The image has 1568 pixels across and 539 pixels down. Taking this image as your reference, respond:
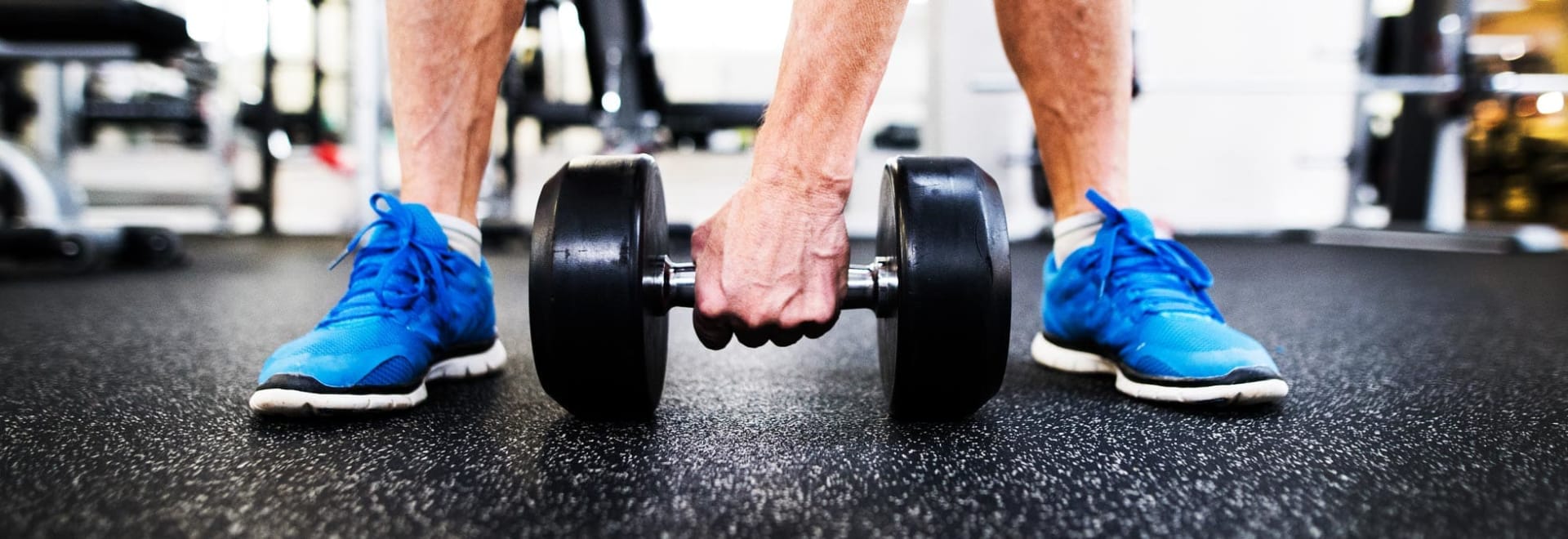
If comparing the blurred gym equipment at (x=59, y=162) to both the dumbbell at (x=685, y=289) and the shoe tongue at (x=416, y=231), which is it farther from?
the dumbbell at (x=685, y=289)

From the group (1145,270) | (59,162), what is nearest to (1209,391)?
(1145,270)

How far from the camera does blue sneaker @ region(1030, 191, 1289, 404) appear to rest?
68cm

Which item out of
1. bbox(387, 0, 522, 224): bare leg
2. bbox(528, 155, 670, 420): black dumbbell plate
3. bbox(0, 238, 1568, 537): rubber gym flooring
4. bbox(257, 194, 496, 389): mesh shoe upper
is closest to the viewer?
bbox(0, 238, 1568, 537): rubber gym flooring

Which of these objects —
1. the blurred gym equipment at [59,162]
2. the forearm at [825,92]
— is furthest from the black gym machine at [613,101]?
the forearm at [825,92]

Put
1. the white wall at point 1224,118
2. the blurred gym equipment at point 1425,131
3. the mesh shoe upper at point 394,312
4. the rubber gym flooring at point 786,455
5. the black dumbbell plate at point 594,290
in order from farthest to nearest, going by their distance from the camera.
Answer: the white wall at point 1224,118 → the blurred gym equipment at point 1425,131 → the mesh shoe upper at point 394,312 → the black dumbbell plate at point 594,290 → the rubber gym flooring at point 786,455

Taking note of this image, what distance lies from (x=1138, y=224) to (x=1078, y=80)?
14 centimetres

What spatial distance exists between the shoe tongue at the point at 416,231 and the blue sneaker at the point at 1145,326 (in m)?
0.57

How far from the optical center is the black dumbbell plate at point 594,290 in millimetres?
548

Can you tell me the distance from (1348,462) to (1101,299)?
0.28 m

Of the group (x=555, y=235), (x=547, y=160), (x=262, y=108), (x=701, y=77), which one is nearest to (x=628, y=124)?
(x=262, y=108)

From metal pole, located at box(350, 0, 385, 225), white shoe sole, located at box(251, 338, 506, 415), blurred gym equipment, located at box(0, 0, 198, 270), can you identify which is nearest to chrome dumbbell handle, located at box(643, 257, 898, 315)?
white shoe sole, located at box(251, 338, 506, 415)

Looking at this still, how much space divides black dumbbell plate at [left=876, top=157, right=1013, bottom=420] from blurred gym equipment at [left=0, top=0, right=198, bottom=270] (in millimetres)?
1838

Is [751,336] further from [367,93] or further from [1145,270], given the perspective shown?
[367,93]

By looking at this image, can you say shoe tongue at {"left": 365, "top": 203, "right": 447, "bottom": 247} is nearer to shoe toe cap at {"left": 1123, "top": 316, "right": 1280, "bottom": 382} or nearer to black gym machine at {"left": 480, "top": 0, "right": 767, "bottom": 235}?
shoe toe cap at {"left": 1123, "top": 316, "right": 1280, "bottom": 382}
